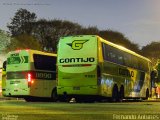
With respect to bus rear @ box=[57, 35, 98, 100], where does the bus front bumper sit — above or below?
below

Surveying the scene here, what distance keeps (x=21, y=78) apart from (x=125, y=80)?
20.6ft

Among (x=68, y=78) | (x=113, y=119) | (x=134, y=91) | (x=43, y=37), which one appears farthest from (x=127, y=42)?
(x=113, y=119)

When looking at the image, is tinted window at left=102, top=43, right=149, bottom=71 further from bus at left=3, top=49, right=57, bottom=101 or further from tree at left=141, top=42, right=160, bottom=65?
tree at left=141, top=42, right=160, bottom=65

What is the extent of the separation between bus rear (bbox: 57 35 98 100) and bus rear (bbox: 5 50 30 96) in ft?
13.4

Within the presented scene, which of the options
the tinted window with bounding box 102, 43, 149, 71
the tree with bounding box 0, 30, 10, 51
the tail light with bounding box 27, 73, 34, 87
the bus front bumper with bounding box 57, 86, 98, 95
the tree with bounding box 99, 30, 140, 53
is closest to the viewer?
the bus front bumper with bounding box 57, 86, 98, 95

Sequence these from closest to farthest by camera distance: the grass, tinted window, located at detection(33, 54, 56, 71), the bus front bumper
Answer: the grass < the bus front bumper < tinted window, located at detection(33, 54, 56, 71)

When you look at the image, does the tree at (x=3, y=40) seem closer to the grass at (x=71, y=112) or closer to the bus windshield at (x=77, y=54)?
the bus windshield at (x=77, y=54)

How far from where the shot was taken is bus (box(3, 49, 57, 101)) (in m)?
31.4

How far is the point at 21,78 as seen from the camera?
31922mm

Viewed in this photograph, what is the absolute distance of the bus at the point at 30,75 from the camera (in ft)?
103

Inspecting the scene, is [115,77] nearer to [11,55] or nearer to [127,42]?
[11,55]

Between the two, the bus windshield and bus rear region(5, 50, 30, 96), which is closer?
the bus windshield

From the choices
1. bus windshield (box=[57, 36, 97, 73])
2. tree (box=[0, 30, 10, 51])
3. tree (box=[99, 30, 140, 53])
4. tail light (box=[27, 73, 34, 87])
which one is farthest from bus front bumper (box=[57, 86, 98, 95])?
tree (box=[99, 30, 140, 53])

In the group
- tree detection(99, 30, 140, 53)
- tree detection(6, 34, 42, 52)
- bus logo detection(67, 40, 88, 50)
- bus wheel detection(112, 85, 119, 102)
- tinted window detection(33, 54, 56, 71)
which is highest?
tree detection(99, 30, 140, 53)
